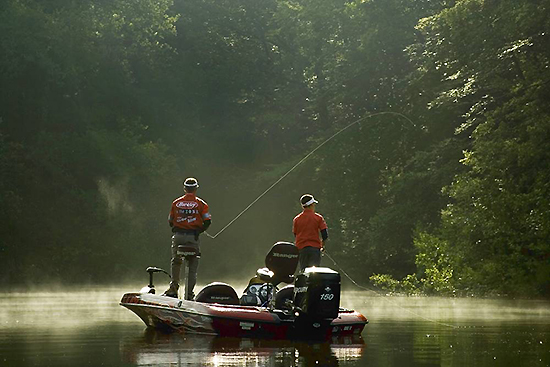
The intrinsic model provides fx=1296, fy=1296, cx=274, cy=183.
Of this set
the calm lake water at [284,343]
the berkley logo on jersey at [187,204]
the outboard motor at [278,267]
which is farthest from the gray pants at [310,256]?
the berkley logo on jersey at [187,204]

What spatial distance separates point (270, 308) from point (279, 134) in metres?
41.5

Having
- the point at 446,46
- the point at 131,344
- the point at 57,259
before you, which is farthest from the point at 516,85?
the point at 57,259

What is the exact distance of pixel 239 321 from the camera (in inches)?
672

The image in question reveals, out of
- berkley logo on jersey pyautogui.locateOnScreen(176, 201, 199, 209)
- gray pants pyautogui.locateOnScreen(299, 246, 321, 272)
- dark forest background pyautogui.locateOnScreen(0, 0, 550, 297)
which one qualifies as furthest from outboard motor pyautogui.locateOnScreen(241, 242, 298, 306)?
dark forest background pyautogui.locateOnScreen(0, 0, 550, 297)

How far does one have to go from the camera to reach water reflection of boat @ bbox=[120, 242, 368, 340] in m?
16.3

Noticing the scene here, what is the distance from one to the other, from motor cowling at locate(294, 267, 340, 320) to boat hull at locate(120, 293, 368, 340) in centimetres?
20

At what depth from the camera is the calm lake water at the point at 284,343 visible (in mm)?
13984

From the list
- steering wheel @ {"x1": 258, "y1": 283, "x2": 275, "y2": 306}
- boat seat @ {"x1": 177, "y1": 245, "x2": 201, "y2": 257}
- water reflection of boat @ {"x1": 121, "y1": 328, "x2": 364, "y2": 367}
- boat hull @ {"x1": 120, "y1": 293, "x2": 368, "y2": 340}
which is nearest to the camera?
water reflection of boat @ {"x1": 121, "y1": 328, "x2": 364, "y2": 367}

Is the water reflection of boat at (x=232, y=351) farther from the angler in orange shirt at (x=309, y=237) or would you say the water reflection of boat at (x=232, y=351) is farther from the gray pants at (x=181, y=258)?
the angler in orange shirt at (x=309, y=237)

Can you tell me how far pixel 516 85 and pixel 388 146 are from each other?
12843mm

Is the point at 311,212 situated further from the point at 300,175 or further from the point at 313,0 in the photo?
the point at 313,0

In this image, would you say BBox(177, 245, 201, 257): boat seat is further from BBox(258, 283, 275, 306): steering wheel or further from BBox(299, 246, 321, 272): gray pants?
BBox(299, 246, 321, 272): gray pants

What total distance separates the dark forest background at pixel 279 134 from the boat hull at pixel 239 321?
13.0 metres

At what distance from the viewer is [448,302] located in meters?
30.1
